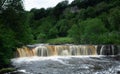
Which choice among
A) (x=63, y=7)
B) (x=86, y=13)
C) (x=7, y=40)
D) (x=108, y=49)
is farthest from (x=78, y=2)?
(x=7, y=40)

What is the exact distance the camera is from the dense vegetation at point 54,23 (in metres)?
30.1

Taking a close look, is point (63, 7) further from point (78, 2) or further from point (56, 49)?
point (56, 49)

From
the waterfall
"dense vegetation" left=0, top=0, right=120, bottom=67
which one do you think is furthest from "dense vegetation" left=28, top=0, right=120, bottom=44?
the waterfall

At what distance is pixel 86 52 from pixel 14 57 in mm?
10339

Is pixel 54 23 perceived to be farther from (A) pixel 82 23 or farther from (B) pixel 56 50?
(B) pixel 56 50

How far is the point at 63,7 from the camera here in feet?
386

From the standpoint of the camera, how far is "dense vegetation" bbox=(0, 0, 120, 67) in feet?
98.8

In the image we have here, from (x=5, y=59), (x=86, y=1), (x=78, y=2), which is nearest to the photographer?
(x=5, y=59)

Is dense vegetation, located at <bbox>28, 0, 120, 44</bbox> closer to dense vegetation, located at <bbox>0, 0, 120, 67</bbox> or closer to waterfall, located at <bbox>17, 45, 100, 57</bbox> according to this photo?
dense vegetation, located at <bbox>0, 0, 120, 67</bbox>

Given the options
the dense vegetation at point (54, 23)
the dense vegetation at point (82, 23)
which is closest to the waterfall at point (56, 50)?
the dense vegetation at point (54, 23)

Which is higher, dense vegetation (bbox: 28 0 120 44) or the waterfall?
dense vegetation (bbox: 28 0 120 44)

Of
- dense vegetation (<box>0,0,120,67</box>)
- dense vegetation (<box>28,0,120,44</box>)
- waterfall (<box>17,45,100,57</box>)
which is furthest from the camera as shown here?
dense vegetation (<box>28,0,120,44</box>)

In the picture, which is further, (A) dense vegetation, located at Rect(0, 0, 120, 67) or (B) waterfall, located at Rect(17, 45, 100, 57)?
(B) waterfall, located at Rect(17, 45, 100, 57)

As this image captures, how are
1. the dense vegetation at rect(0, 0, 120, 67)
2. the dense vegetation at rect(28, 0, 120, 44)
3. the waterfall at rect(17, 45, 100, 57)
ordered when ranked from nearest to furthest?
the dense vegetation at rect(0, 0, 120, 67), the waterfall at rect(17, 45, 100, 57), the dense vegetation at rect(28, 0, 120, 44)
